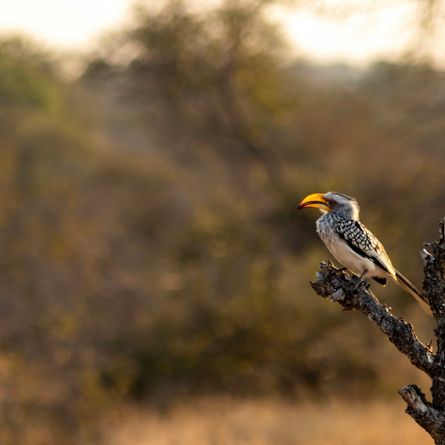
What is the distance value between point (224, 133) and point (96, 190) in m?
4.25

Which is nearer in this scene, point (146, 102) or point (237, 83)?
point (237, 83)

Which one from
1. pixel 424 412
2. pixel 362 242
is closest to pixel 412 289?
pixel 362 242

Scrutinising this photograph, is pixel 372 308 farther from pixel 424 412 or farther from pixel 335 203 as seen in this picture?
pixel 335 203

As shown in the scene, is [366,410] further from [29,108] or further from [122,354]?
[29,108]

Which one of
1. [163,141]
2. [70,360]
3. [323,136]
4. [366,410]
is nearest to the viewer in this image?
[366,410]

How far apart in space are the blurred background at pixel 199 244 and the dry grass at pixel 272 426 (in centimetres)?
5

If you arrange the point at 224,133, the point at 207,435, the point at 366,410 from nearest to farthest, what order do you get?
1. the point at 207,435
2. the point at 366,410
3. the point at 224,133

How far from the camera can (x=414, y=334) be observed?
443 centimetres

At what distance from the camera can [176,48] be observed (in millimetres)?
27375

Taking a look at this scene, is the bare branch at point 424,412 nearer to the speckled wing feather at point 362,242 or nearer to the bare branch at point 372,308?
the bare branch at point 372,308

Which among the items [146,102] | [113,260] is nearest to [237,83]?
[146,102]

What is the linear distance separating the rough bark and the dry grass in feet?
24.7

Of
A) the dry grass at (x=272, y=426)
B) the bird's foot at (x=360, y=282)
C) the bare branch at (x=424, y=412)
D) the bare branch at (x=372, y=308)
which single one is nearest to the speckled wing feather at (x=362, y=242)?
the bird's foot at (x=360, y=282)

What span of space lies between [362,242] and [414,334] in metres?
1.60
